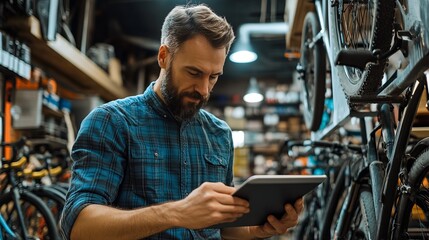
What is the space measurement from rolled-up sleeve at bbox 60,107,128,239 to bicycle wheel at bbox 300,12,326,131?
1325mm

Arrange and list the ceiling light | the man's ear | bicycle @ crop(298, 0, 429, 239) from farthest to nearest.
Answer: the ceiling light, the man's ear, bicycle @ crop(298, 0, 429, 239)

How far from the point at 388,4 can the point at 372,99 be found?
27cm

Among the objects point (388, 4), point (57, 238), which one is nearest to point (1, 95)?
point (57, 238)

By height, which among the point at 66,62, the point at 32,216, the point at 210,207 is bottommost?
the point at 32,216

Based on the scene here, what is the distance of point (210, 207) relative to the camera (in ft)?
3.39

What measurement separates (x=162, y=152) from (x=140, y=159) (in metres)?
0.08

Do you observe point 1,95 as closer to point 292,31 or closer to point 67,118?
point 67,118

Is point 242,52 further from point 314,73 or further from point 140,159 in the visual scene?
point 140,159

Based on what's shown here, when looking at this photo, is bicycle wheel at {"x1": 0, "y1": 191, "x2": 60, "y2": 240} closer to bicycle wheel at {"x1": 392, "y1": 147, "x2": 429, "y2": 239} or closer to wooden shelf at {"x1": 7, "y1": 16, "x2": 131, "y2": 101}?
wooden shelf at {"x1": 7, "y1": 16, "x2": 131, "y2": 101}

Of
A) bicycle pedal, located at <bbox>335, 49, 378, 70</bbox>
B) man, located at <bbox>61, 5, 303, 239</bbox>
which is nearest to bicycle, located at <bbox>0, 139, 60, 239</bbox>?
man, located at <bbox>61, 5, 303, 239</bbox>

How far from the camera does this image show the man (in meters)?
1.18

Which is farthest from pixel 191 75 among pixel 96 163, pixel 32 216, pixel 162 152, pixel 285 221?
pixel 32 216

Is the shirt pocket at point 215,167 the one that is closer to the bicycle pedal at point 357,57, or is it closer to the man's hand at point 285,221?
the man's hand at point 285,221

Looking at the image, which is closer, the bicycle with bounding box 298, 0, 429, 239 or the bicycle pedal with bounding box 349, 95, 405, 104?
the bicycle with bounding box 298, 0, 429, 239
